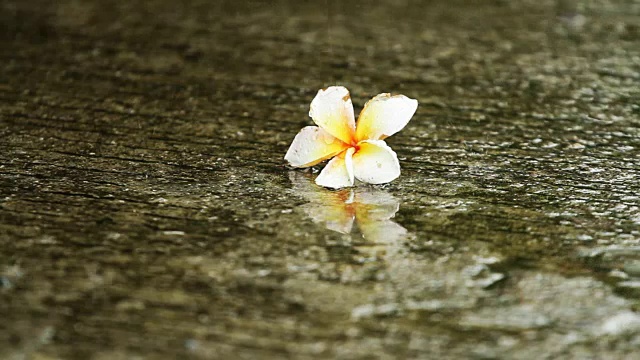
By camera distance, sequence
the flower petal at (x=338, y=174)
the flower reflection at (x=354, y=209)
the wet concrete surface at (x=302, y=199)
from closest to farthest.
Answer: the wet concrete surface at (x=302, y=199), the flower reflection at (x=354, y=209), the flower petal at (x=338, y=174)

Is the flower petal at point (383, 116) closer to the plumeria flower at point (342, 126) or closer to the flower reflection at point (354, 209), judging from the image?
the plumeria flower at point (342, 126)

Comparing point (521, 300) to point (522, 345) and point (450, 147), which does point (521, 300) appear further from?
point (450, 147)

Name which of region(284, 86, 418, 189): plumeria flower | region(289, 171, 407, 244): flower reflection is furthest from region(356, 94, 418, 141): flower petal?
region(289, 171, 407, 244): flower reflection

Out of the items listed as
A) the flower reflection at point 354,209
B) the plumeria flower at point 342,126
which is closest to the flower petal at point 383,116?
the plumeria flower at point 342,126

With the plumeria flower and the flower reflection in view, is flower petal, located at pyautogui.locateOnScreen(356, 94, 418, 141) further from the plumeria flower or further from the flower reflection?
the flower reflection

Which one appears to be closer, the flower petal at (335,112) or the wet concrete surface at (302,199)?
the wet concrete surface at (302,199)

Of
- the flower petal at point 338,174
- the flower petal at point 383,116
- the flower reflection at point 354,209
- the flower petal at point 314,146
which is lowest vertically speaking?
the flower reflection at point 354,209
